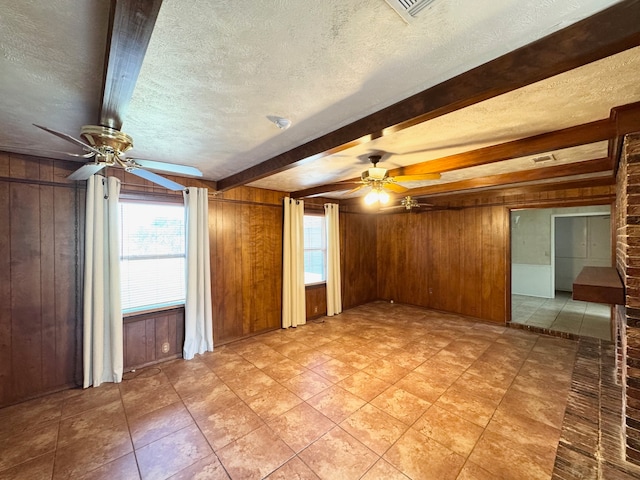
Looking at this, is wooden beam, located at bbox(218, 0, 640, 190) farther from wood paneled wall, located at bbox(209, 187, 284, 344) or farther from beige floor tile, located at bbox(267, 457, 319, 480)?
wood paneled wall, located at bbox(209, 187, 284, 344)

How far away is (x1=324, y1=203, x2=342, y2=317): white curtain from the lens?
17.2 feet

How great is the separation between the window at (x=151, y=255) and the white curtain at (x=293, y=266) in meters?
1.65

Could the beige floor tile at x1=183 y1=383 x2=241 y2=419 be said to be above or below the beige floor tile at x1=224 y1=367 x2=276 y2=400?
below

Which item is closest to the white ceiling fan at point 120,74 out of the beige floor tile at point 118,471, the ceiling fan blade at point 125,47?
the ceiling fan blade at point 125,47

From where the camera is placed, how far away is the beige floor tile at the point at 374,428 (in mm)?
1990

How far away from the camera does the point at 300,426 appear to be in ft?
7.16

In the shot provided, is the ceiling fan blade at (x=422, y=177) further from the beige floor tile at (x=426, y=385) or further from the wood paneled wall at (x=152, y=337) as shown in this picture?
the wood paneled wall at (x=152, y=337)

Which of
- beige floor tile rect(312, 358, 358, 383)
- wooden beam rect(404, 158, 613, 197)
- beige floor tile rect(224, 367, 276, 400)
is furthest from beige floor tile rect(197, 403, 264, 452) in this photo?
wooden beam rect(404, 158, 613, 197)

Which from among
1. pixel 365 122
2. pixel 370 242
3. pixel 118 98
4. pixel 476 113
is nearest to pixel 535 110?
pixel 476 113

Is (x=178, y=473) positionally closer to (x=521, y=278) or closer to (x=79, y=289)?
(x=79, y=289)

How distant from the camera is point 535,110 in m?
1.76

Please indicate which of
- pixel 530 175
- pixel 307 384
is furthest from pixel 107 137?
pixel 530 175

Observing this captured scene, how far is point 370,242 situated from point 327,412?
4536 millimetres

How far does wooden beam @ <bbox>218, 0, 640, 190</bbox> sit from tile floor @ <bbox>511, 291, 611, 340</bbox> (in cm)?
483
